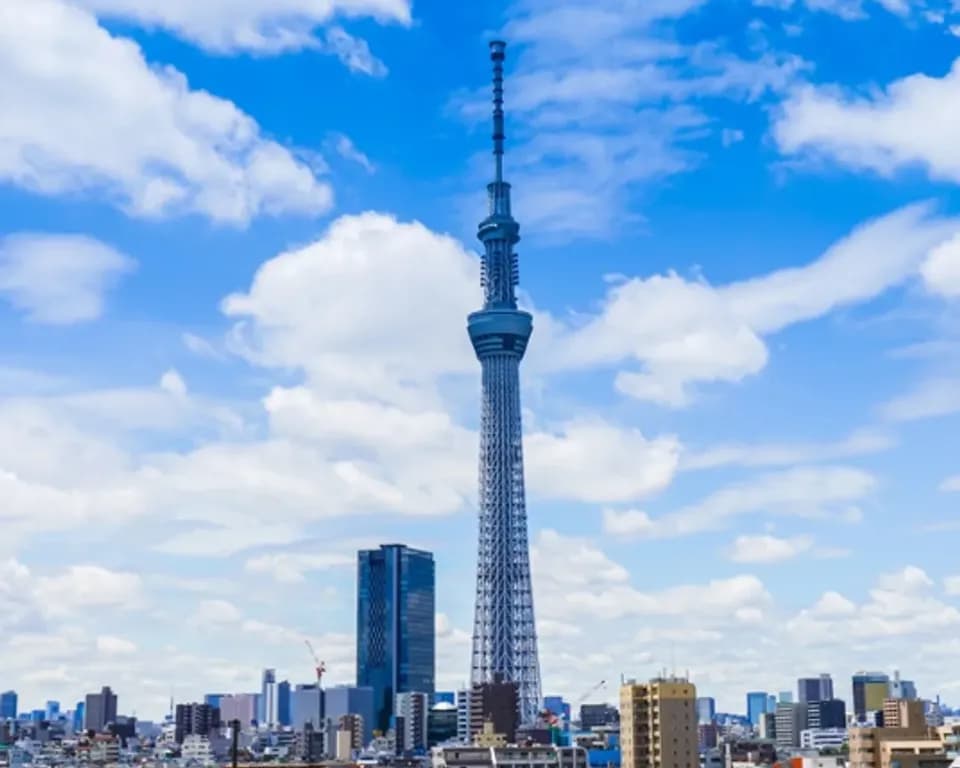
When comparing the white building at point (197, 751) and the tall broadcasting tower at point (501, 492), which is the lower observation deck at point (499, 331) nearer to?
the tall broadcasting tower at point (501, 492)

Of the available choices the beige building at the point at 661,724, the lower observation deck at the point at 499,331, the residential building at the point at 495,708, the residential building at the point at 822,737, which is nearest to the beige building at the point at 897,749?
the beige building at the point at 661,724

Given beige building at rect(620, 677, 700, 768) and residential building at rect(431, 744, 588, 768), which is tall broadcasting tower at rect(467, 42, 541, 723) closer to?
residential building at rect(431, 744, 588, 768)

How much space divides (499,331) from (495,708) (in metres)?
49.7

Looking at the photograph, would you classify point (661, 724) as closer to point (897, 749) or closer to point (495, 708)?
point (897, 749)

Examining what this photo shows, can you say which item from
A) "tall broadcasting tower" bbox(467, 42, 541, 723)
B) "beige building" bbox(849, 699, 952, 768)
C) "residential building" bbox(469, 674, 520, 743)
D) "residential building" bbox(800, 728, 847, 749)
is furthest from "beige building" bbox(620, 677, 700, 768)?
"residential building" bbox(800, 728, 847, 749)

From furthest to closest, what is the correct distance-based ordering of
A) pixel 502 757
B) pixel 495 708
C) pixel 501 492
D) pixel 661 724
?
1. pixel 501 492
2. pixel 495 708
3. pixel 502 757
4. pixel 661 724

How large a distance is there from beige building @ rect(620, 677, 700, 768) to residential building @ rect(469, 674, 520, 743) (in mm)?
72417

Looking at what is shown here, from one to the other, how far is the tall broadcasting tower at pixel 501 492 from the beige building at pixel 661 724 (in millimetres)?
98153

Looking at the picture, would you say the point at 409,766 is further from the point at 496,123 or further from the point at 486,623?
the point at 496,123

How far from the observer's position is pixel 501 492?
189250 mm

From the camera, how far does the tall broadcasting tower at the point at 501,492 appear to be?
187500mm

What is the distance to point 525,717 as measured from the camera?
183 metres

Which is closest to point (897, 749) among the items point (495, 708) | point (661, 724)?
point (661, 724)

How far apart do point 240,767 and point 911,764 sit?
68772 millimetres
